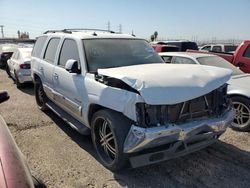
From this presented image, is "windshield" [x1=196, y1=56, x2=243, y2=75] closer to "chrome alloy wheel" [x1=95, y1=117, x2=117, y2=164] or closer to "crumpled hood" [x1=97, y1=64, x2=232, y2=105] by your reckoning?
"crumpled hood" [x1=97, y1=64, x2=232, y2=105]

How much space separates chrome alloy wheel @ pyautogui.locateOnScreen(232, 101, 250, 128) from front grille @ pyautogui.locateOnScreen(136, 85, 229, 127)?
1553 mm

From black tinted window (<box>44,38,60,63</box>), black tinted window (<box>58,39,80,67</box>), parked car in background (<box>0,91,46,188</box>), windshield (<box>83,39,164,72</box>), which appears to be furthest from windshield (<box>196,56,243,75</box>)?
parked car in background (<box>0,91,46,188</box>)

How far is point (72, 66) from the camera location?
4406 mm

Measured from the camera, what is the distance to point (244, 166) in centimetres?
411

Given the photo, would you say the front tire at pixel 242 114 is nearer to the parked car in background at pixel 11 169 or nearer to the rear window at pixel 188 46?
the parked car in background at pixel 11 169

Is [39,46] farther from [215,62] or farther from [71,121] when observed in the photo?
[215,62]

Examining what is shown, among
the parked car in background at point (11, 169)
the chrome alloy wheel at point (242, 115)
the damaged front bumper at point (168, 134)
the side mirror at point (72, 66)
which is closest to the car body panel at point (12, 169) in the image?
the parked car in background at point (11, 169)

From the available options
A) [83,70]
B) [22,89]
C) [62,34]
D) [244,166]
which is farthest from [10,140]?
[22,89]

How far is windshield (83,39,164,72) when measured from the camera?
454 cm

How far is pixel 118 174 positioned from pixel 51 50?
11.1 ft

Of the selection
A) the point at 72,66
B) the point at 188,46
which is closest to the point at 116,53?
the point at 72,66

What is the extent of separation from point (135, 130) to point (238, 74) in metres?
4.24

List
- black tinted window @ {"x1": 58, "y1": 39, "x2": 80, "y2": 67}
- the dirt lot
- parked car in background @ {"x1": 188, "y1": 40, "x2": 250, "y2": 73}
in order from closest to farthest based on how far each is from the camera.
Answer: the dirt lot, black tinted window @ {"x1": 58, "y1": 39, "x2": 80, "y2": 67}, parked car in background @ {"x1": 188, "y1": 40, "x2": 250, "y2": 73}

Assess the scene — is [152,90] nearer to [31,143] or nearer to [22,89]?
[31,143]
